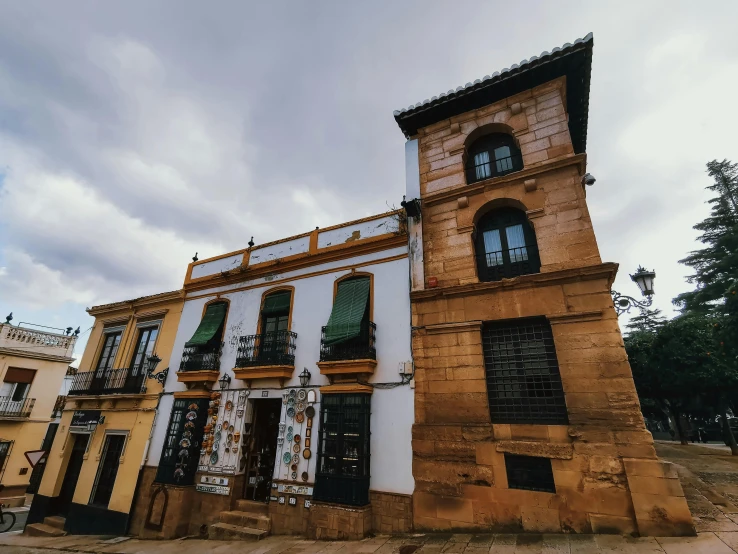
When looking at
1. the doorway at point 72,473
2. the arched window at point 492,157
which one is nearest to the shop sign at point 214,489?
the doorway at point 72,473

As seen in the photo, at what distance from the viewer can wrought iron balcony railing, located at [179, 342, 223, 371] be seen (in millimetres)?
11461

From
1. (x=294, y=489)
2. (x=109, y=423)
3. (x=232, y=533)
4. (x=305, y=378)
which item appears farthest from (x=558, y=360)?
(x=109, y=423)

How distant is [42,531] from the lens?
11.8m

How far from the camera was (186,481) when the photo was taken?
1017cm

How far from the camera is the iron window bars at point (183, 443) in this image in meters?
10.3

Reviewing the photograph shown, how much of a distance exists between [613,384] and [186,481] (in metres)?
11.4

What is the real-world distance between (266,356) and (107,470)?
25.0 ft

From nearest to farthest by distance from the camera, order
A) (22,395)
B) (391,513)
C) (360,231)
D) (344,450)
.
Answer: (391,513) → (344,450) → (360,231) → (22,395)

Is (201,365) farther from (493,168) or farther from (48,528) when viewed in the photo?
(493,168)

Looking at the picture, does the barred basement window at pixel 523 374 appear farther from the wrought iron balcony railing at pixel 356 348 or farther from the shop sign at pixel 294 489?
the shop sign at pixel 294 489

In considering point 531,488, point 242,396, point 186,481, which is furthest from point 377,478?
point 186,481

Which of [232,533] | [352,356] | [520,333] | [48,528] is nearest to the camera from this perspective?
[520,333]

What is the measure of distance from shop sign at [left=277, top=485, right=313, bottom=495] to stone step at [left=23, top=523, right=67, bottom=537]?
9.11 metres

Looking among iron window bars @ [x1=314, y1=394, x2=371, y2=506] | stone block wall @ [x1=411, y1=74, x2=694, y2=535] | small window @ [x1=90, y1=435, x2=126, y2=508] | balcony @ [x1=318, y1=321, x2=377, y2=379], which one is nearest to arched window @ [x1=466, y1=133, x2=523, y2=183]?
stone block wall @ [x1=411, y1=74, x2=694, y2=535]
